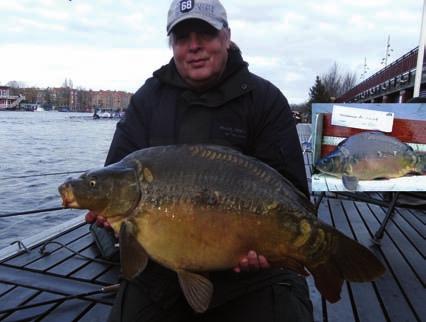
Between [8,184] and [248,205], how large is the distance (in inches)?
519

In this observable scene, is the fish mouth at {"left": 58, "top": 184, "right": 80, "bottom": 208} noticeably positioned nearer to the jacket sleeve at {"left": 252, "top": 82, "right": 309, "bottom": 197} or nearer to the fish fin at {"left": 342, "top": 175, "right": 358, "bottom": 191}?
the jacket sleeve at {"left": 252, "top": 82, "right": 309, "bottom": 197}

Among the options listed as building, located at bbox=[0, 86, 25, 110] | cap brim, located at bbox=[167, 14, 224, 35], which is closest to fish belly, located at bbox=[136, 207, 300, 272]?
cap brim, located at bbox=[167, 14, 224, 35]

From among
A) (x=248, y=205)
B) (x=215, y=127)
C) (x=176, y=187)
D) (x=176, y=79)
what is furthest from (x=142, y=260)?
(x=176, y=79)

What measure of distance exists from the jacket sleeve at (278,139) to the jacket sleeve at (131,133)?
26.4 inches

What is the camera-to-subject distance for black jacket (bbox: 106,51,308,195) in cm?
287

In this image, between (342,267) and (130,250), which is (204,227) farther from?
(342,267)

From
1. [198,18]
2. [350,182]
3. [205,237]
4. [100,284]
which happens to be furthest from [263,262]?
[350,182]

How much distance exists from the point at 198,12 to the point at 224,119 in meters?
0.60

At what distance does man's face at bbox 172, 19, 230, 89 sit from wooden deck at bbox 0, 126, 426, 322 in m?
1.86

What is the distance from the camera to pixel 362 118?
16.6ft

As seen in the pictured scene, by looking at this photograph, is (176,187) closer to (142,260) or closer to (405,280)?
(142,260)

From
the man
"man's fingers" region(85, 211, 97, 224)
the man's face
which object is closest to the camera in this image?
"man's fingers" region(85, 211, 97, 224)

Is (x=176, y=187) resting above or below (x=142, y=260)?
above

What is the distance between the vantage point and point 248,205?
2314 mm
